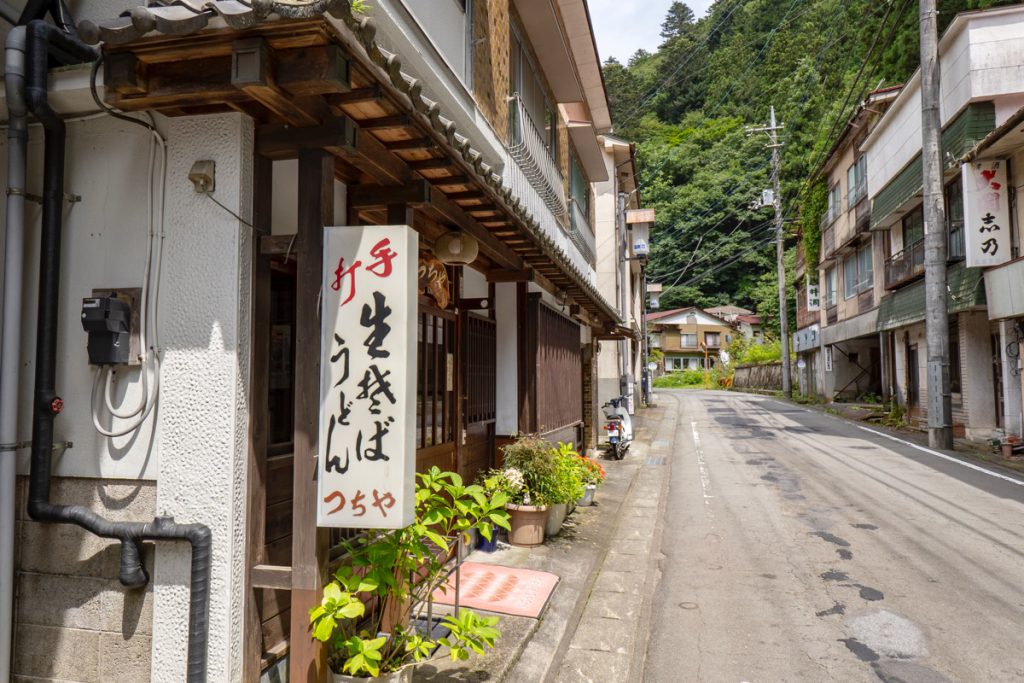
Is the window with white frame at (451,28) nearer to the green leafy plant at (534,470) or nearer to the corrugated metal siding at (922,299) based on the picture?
the green leafy plant at (534,470)

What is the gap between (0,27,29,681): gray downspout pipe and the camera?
368 cm

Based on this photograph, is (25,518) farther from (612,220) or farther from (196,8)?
(612,220)

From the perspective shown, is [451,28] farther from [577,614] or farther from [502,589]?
[577,614]

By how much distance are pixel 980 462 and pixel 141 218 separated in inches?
722

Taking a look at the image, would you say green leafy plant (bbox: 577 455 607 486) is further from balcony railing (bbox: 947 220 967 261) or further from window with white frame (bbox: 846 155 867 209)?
window with white frame (bbox: 846 155 867 209)

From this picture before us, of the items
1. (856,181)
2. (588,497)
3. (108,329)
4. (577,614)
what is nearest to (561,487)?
(577,614)

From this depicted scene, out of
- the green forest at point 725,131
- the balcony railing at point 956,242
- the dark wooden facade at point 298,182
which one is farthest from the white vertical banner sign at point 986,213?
the green forest at point 725,131

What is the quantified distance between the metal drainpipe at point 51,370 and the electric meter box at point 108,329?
34 centimetres

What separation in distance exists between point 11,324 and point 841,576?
334 inches

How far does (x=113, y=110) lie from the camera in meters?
3.72

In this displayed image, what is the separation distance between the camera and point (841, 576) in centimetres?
745

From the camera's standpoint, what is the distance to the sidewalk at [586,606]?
499 centimetres

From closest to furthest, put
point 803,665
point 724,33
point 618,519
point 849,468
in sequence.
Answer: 1. point 803,665
2. point 618,519
3. point 849,468
4. point 724,33

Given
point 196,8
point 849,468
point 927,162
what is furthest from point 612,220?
point 196,8
